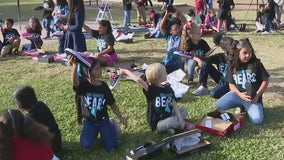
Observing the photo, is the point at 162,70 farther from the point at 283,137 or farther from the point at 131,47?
the point at 131,47

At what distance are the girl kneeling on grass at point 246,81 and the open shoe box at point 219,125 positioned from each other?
29cm

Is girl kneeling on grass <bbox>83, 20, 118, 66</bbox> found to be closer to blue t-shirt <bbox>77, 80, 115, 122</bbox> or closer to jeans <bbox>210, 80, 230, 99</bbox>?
jeans <bbox>210, 80, 230, 99</bbox>

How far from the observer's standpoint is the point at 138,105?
5625 millimetres

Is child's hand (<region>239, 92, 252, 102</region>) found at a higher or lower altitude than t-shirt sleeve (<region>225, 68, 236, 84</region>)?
lower

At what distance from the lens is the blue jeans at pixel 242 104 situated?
15.9 feet

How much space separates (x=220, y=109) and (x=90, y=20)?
1042 centimetres

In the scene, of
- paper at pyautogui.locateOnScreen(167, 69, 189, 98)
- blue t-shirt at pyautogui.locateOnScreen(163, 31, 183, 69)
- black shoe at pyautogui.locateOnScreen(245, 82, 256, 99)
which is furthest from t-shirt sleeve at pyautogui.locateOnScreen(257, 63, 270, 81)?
blue t-shirt at pyautogui.locateOnScreen(163, 31, 183, 69)

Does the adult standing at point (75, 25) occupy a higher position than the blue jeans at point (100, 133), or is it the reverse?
the adult standing at point (75, 25)

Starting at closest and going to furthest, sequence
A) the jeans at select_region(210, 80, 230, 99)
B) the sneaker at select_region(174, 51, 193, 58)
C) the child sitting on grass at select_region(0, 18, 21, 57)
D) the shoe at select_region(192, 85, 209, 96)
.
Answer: the jeans at select_region(210, 80, 230, 99) < the shoe at select_region(192, 85, 209, 96) < the sneaker at select_region(174, 51, 193, 58) < the child sitting on grass at select_region(0, 18, 21, 57)

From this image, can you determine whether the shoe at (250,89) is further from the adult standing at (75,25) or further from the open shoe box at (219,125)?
the adult standing at (75,25)

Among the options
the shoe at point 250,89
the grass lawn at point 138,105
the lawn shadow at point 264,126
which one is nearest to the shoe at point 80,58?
the grass lawn at point 138,105

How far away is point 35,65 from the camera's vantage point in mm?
8086

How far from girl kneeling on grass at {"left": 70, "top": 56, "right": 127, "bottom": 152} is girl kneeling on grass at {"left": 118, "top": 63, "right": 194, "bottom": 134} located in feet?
1.30

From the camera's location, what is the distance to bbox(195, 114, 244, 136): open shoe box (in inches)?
177
